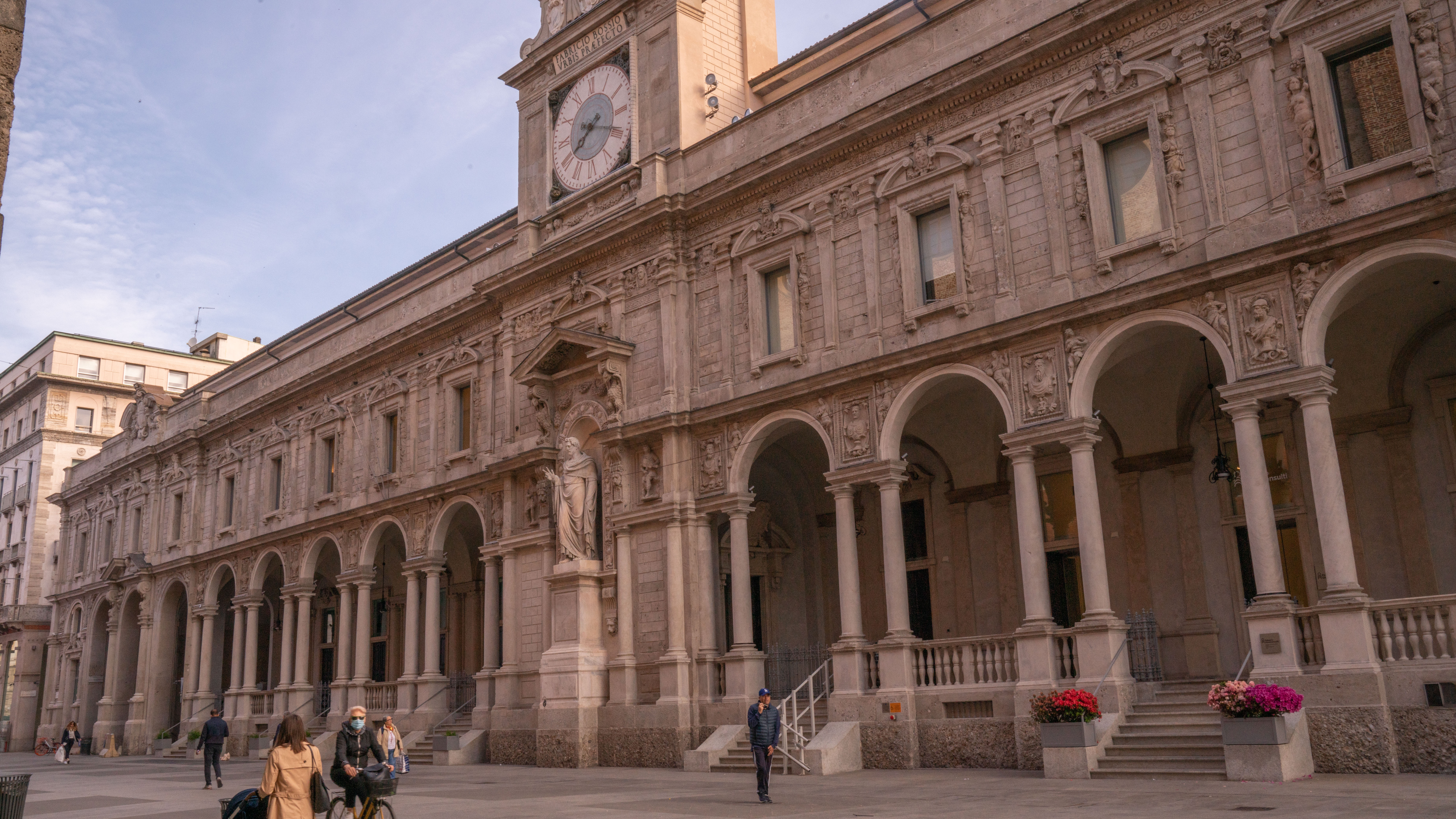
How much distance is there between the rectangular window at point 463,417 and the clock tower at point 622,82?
4.80 metres

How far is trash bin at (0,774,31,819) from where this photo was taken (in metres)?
8.20

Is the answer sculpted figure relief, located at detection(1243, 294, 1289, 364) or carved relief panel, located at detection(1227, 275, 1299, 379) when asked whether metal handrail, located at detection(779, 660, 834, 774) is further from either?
sculpted figure relief, located at detection(1243, 294, 1289, 364)

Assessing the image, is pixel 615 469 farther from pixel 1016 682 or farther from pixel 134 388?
pixel 134 388

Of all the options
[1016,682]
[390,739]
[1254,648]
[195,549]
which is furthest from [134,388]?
[1254,648]

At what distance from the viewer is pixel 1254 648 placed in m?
15.5

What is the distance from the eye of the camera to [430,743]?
91.7 ft

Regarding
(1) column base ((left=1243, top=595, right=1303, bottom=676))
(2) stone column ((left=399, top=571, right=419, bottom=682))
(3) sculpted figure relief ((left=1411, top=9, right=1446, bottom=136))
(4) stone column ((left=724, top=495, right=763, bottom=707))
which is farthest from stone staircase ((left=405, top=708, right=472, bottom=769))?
(3) sculpted figure relief ((left=1411, top=9, right=1446, bottom=136))

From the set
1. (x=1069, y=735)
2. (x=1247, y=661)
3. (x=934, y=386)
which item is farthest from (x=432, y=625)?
(x=1247, y=661)

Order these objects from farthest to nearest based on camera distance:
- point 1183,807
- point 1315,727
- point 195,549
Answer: point 195,549
point 1315,727
point 1183,807

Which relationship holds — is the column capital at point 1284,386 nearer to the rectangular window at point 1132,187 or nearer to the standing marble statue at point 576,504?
the rectangular window at point 1132,187

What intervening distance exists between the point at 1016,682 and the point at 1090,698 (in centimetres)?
245

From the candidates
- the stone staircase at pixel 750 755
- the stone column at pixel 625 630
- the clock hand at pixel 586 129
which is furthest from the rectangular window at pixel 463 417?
the stone staircase at pixel 750 755

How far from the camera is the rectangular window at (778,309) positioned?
74.1ft

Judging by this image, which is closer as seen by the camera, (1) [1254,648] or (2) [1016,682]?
(1) [1254,648]
